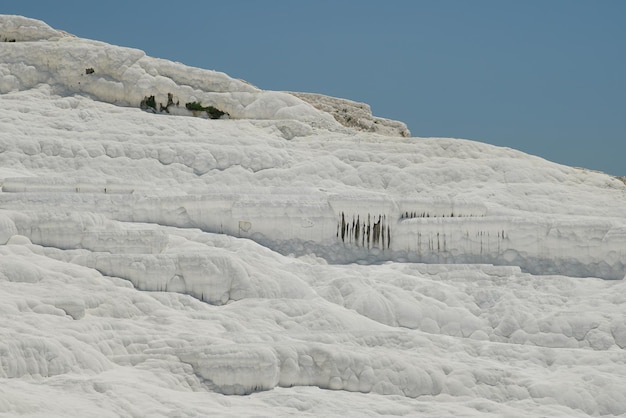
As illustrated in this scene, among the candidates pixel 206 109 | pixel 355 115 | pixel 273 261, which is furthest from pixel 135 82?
pixel 273 261

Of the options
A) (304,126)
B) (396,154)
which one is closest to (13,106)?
(304,126)

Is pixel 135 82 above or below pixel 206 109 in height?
above

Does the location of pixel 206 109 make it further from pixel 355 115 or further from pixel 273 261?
pixel 273 261

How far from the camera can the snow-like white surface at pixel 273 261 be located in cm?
1127

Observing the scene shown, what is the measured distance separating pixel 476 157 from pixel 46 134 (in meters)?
10.3

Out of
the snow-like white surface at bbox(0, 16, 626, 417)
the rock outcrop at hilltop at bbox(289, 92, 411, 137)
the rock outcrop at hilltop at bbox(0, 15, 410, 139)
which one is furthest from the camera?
the rock outcrop at hilltop at bbox(289, 92, 411, 137)

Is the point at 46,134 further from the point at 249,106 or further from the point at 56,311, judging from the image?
the point at 56,311

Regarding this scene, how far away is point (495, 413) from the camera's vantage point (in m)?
11.3

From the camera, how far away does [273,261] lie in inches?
615

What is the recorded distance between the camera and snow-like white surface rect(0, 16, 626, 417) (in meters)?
11.3

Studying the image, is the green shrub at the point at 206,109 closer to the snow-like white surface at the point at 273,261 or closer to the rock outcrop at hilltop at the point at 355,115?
the snow-like white surface at the point at 273,261

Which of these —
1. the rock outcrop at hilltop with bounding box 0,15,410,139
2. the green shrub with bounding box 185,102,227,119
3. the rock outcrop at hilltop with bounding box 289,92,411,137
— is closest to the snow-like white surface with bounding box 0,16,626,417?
the rock outcrop at hilltop with bounding box 0,15,410,139

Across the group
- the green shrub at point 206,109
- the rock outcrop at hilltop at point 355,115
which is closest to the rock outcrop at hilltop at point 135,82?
the green shrub at point 206,109

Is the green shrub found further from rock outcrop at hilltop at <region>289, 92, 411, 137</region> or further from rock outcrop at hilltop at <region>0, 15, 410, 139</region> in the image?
rock outcrop at hilltop at <region>289, 92, 411, 137</region>
